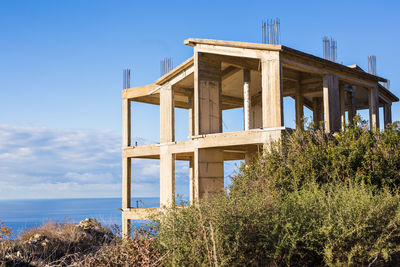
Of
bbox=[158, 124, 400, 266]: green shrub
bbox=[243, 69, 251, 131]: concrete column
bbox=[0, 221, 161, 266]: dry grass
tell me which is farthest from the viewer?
bbox=[243, 69, 251, 131]: concrete column

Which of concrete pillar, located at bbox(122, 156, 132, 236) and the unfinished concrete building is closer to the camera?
the unfinished concrete building

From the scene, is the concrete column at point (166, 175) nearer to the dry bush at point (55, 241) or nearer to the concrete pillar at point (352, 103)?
the dry bush at point (55, 241)

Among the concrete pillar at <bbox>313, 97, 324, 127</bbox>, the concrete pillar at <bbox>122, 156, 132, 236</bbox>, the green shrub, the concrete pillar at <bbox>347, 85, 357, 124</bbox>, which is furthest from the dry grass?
the concrete pillar at <bbox>347, 85, 357, 124</bbox>

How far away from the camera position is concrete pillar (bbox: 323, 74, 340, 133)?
20406mm

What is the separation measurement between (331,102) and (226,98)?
8680mm

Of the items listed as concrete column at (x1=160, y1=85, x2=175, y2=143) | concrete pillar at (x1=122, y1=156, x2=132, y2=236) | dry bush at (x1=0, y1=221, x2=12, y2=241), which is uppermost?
concrete column at (x1=160, y1=85, x2=175, y2=143)

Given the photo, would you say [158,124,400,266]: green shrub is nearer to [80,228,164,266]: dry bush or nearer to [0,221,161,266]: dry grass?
[80,228,164,266]: dry bush

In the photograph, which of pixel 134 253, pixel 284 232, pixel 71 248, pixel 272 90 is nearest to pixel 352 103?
pixel 272 90

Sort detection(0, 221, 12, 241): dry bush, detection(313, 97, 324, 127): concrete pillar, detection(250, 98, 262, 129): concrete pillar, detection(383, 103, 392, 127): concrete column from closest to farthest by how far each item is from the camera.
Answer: detection(0, 221, 12, 241): dry bush < detection(250, 98, 262, 129): concrete pillar < detection(313, 97, 324, 127): concrete pillar < detection(383, 103, 392, 127): concrete column

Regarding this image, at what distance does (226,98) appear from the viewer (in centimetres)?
2806

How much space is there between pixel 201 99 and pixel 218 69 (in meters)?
1.87

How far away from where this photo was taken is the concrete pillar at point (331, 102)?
2041cm

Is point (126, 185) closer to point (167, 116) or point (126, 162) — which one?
point (126, 162)

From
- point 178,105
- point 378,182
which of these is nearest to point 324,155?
point 378,182
